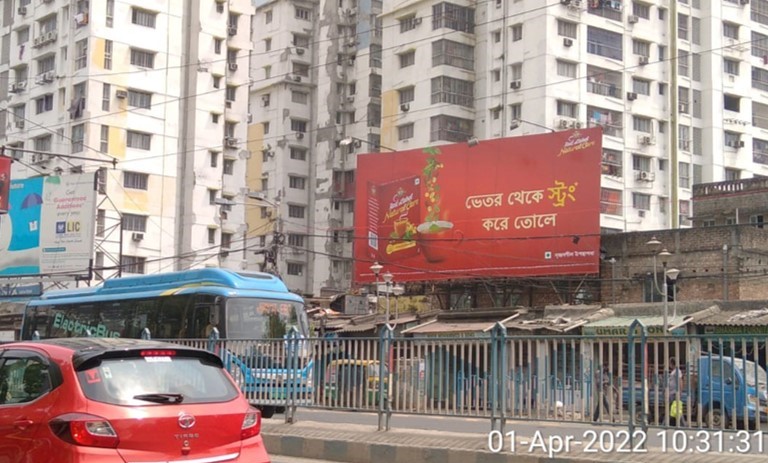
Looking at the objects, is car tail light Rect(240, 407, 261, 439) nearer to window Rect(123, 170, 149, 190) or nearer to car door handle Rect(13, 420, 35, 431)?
car door handle Rect(13, 420, 35, 431)

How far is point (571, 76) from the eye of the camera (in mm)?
55469

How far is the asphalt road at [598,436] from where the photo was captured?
10.1 m

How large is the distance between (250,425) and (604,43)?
52610 mm

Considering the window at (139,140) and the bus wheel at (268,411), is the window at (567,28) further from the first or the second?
the bus wheel at (268,411)

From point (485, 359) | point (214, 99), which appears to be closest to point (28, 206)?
point (214, 99)

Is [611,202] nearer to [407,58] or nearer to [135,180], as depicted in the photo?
[407,58]

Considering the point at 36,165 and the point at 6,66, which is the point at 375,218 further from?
the point at 6,66

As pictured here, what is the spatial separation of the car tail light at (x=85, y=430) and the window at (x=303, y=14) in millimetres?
69003

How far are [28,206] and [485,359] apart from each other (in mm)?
36014

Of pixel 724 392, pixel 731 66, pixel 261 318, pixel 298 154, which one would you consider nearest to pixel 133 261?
pixel 298 154

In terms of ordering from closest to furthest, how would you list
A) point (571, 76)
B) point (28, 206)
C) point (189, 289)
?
point (189, 289), point (28, 206), point (571, 76)

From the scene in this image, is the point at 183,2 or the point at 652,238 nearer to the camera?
the point at 652,238

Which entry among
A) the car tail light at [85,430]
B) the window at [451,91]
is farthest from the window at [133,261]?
the car tail light at [85,430]
